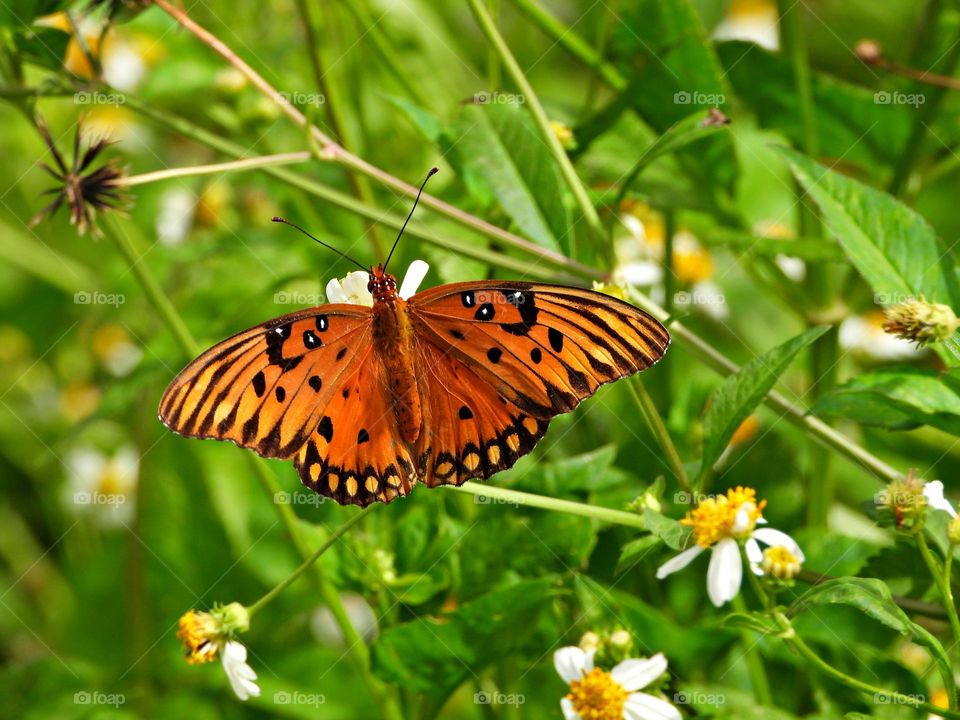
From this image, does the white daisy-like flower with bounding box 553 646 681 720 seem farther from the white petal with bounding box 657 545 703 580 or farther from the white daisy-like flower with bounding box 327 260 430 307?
the white daisy-like flower with bounding box 327 260 430 307

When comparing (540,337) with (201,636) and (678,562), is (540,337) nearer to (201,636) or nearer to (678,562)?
(678,562)

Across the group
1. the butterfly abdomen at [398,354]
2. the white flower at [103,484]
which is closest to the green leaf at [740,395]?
the butterfly abdomen at [398,354]

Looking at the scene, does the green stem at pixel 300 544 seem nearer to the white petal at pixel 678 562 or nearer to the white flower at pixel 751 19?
the white petal at pixel 678 562

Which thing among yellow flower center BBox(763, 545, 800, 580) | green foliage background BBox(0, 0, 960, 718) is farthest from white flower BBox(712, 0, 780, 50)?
yellow flower center BBox(763, 545, 800, 580)

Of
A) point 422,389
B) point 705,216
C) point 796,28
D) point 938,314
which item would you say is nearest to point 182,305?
point 422,389

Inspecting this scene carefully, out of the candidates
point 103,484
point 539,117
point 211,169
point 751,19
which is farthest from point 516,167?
point 751,19
